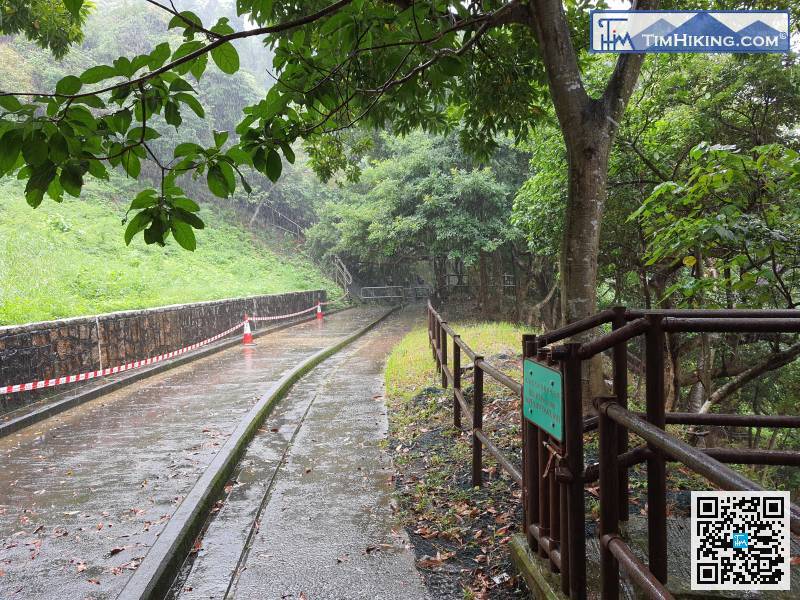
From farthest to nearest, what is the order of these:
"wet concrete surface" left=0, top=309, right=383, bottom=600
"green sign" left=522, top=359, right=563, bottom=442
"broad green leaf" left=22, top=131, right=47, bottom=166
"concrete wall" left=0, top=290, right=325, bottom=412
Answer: "concrete wall" left=0, top=290, right=325, bottom=412 → "wet concrete surface" left=0, top=309, right=383, bottom=600 → "green sign" left=522, top=359, right=563, bottom=442 → "broad green leaf" left=22, top=131, right=47, bottom=166

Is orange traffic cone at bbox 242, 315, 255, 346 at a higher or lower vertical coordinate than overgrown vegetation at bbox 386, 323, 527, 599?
higher

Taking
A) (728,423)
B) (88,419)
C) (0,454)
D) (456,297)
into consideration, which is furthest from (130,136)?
(456,297)

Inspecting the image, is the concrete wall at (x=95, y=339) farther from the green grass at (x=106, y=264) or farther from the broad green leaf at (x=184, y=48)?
the broad green leaf at (x=184, y=48)

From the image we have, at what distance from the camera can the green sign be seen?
259 centimetres

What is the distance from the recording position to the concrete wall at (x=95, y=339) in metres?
8.09

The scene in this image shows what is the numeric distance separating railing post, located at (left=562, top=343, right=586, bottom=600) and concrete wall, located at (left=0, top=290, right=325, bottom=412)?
8001 millimetres

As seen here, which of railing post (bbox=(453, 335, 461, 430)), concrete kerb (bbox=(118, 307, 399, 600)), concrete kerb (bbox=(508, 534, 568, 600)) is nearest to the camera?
concrete kerb (bbox=(508, 534, 568, 600))

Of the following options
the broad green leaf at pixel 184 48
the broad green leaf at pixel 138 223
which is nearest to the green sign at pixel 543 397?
the broad green leaf at pixel 138 223

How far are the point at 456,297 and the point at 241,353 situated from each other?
20006 millimetres

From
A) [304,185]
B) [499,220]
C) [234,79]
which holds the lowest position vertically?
[499,220]

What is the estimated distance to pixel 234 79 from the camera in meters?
38.2

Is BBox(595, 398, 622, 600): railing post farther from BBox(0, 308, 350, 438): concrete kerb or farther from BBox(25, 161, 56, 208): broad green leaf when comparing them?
BBox(0, 308, 350, 438): concrete kerb

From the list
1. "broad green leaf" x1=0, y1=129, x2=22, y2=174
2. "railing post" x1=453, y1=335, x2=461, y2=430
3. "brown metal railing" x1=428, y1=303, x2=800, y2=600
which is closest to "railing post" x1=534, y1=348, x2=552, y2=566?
"brown metal railing" x1=428, y1=303, x2=800, y2=600

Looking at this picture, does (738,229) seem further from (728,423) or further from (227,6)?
(227,6)
